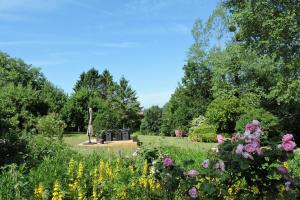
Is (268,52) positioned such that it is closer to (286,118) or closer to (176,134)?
(286,118)

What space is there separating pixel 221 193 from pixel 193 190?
0.26 meters

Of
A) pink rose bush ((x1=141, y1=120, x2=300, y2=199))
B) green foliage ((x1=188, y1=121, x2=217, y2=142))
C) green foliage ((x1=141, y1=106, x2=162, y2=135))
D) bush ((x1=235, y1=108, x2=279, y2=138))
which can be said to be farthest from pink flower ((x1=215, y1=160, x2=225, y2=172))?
green foliage ((x1=141, y1=106, x2=162, y2=135))

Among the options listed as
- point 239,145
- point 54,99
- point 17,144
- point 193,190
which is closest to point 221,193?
point 193,190

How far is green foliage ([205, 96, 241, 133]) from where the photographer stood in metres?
26.0

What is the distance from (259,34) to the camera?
19953 mm

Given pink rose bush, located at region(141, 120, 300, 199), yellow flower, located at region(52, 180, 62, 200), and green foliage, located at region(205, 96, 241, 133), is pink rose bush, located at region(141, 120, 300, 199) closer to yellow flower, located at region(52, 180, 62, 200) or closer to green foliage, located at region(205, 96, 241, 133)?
yellow flower, located at region(52, 180, 62, 200)

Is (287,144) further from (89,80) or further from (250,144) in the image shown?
(89,80)

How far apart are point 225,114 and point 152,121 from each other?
12.9 meters

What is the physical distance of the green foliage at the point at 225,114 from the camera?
2597cm

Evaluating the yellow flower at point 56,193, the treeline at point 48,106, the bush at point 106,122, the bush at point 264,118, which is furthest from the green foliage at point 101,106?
the yellow flower at point 56,193

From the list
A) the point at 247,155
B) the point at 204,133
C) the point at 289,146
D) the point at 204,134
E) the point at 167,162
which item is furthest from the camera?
the point at 204,133

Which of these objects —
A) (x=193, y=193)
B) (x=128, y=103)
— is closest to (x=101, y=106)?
(x=128, y=103)

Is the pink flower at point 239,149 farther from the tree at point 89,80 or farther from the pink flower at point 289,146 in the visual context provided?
the tree at point 89,80

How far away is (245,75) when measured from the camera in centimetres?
2892
